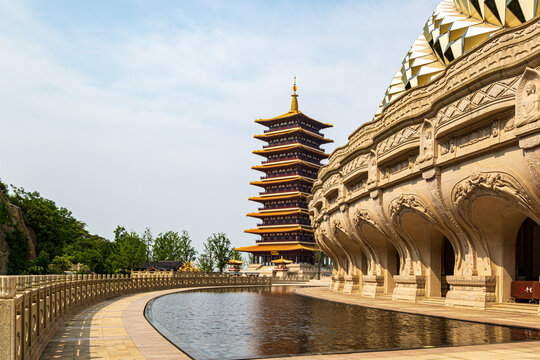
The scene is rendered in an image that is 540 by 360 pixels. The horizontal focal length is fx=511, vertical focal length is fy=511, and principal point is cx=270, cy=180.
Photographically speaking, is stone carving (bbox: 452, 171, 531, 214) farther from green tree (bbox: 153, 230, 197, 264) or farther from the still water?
green tree (bbox: 153, 230, 197, 264)

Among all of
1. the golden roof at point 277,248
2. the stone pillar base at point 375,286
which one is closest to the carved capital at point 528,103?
the stone pillar base at point 375,286

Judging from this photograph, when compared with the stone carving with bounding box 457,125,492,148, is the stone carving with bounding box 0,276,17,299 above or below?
below

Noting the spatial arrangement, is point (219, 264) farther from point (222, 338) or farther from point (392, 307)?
point (222, 338)

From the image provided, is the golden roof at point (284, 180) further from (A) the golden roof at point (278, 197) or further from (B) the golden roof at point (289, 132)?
(B) the golden roof at point (289, 132)

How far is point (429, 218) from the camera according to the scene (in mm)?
21906

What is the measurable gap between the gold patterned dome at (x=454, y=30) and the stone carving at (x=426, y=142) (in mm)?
4087

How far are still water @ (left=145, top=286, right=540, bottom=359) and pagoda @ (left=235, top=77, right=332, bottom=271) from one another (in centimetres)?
6268

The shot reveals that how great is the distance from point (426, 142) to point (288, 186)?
218 feet

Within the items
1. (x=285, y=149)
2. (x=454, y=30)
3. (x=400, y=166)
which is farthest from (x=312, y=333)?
(x=285, y=149)

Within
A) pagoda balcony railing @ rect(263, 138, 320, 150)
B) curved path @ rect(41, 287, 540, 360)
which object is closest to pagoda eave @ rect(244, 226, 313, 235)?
pagoda balcony railing @ rect(263, 138, 320, 150)

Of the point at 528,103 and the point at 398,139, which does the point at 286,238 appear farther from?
the point at 528,103

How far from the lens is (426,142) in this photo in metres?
21.3

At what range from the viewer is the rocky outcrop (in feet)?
157

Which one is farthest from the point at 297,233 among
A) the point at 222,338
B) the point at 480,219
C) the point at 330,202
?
the point at 222,338
